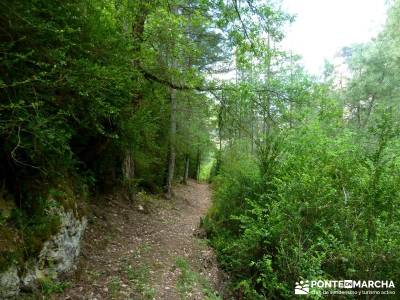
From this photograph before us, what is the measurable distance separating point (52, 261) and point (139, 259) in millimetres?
1972

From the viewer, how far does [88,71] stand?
3.85m

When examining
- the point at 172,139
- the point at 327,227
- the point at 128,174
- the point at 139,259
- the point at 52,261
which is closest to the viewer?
the point at 52,261

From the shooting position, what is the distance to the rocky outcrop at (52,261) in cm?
315

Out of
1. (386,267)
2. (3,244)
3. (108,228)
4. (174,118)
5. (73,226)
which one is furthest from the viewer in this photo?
(174,118)

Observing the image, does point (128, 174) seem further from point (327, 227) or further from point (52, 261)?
point (327, 227)

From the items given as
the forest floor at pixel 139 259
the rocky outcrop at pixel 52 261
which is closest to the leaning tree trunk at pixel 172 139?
the forest floor at pixel 139 259

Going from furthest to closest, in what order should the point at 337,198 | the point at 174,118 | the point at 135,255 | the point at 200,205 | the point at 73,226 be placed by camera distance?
the point at 200,205
the point at 174,118
the point at 135,255
the point at 337,198
the point at 73,226

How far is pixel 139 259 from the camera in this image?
5613 millimetres

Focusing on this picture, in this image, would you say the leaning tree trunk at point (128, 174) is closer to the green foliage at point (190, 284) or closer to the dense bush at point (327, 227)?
the dense bush at point (327, 227)

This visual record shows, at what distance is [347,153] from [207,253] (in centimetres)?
399

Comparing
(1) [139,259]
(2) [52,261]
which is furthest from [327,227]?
(2) [52,261]

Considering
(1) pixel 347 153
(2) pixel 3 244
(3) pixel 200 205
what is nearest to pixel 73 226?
(2) pixel 3 244

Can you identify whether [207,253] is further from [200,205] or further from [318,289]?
[200,205]

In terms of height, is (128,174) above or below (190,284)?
above
